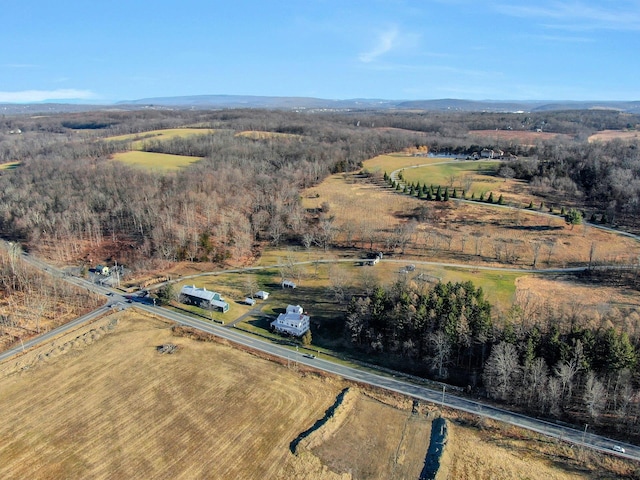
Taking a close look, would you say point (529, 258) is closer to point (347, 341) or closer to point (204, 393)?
point (347, 341)

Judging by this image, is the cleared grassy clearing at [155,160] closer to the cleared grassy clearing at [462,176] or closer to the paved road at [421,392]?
the cleared grassy clearing at [462,176]

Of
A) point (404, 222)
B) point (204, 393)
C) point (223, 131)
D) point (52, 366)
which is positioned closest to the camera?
point (204, 393)

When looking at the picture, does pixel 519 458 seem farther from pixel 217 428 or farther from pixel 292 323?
pixel 292 323

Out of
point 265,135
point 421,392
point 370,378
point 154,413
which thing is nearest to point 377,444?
point 421,392

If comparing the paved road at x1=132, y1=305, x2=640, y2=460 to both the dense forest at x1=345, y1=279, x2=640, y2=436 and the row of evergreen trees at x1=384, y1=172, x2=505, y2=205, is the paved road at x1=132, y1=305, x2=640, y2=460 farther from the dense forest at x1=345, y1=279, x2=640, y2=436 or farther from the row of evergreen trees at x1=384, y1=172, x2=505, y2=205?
the row of evergreen trees at x1=384, y1=172, x2=505, y2=205

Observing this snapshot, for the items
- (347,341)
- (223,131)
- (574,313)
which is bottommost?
(347,341)

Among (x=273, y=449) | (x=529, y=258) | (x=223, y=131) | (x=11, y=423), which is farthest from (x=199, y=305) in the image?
(x=223, y=131)

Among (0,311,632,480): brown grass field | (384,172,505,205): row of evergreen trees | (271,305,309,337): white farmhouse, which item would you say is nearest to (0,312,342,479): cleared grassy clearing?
(0,311,632,480): brown grass field
